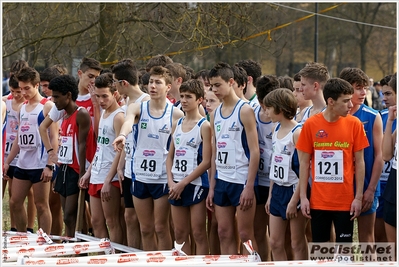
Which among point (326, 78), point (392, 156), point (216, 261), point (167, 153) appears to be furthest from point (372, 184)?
point (167, 153)

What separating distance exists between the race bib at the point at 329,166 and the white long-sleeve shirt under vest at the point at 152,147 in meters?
1.67

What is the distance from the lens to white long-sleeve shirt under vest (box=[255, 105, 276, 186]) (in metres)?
6.45

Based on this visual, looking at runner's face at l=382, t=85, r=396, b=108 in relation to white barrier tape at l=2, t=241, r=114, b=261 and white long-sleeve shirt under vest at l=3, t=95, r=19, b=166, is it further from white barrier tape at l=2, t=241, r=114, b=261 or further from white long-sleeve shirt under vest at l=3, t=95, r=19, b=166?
white long-sleeve shirt under vest at l=3, t=95, r=19, b=166

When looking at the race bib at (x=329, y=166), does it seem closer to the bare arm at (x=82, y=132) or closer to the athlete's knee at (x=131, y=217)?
the athlete's knee at (x=131, y=217)

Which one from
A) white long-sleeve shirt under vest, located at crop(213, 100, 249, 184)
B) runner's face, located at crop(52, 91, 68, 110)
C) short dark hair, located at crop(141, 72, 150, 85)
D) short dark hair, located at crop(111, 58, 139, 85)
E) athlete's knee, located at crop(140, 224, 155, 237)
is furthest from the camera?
short dark hair, located at crop(141, 72, 150, 85)

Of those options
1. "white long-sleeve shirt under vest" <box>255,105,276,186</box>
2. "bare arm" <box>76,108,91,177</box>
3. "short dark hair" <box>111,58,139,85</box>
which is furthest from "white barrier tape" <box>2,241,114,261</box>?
"white long-sleeve shirt under vest" <box>255,105,276,186</box>

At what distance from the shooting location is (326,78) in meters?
6.08

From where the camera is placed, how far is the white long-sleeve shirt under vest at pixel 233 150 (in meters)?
6.30

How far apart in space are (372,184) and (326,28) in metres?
28.2

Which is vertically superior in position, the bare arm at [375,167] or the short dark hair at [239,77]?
the short dark hair at [239,77]

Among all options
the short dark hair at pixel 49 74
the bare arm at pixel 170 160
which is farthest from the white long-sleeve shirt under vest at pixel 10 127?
the bare arm at pixel 170 160

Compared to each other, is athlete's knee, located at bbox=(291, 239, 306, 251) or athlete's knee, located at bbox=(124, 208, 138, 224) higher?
athlete's knee, located at bbox=(124, 208, 138, 224)

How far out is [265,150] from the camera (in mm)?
6469

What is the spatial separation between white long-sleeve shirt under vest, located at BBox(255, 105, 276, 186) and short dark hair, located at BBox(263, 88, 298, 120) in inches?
17.4
